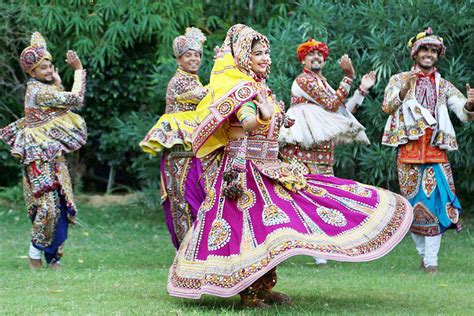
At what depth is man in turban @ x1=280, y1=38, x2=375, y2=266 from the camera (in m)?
9.66

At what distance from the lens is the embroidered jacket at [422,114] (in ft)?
30.4

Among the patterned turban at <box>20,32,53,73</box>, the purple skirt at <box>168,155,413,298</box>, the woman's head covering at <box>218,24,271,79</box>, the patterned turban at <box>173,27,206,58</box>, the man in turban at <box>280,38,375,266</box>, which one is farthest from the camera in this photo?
the patterned turban at <box>173,27,206,58</box>

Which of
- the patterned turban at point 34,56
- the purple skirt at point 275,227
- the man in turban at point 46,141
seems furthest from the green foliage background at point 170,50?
the purple skirt at point 275,227

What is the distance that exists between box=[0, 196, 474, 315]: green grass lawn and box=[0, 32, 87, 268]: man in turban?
1.41 feet

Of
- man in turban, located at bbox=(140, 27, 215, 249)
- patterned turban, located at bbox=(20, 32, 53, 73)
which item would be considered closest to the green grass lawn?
man in turban, located at bbox=(140, 27, 215, 249)

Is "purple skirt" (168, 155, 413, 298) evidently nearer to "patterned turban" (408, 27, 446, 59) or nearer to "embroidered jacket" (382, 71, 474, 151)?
"embroidered jacket" (382, 71, 474, 151)

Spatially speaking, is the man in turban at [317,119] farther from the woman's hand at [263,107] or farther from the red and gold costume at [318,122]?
the woman's hand at [263,107]

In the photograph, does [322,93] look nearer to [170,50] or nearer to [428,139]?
[428,139]

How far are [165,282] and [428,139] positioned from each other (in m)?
2.74

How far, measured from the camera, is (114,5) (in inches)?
581

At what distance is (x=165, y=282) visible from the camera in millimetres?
8695

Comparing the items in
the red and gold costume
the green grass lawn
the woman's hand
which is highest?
the woman's hand

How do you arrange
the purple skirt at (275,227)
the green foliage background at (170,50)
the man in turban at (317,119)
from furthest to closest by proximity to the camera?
the green foliage background at (170,50)
the man in turban at (317,119)
the purple skirt at (275,227)

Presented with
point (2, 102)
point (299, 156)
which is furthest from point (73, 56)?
point (2, 102)
